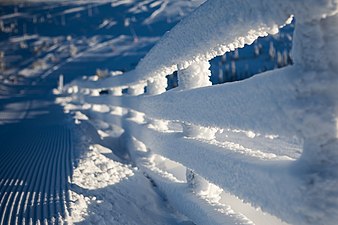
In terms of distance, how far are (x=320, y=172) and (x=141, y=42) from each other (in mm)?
69920

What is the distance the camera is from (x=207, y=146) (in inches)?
101

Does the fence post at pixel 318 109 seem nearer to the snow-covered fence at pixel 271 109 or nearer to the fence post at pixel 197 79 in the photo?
the snow-covered fence at pixel 271 109

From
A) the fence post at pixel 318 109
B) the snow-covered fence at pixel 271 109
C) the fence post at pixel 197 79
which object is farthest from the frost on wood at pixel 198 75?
the fence post at pixel 318 109

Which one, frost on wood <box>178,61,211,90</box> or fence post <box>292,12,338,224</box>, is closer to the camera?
fence post <box>292,12,338,224</box>

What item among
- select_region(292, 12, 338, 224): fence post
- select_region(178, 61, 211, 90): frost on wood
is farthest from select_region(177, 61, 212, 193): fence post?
select_region(292, 12, 338, 224): fence post

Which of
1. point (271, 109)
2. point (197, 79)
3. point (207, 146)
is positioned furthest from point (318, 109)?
point (197, 79)

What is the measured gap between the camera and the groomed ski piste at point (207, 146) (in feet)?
4.66

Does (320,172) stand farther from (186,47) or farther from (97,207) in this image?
(97,207)

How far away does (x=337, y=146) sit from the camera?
1432 mm

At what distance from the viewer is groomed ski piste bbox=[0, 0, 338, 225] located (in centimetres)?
142

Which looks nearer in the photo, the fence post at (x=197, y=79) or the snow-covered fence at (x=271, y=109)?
the snow-covered fence at (x=271, y=109)

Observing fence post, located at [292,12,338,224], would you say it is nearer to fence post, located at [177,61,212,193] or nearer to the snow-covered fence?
the snow-covered fence

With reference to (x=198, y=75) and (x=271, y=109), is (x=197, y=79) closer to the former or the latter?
(x=198, y=75)

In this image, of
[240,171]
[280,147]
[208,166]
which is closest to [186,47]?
[208,166]
